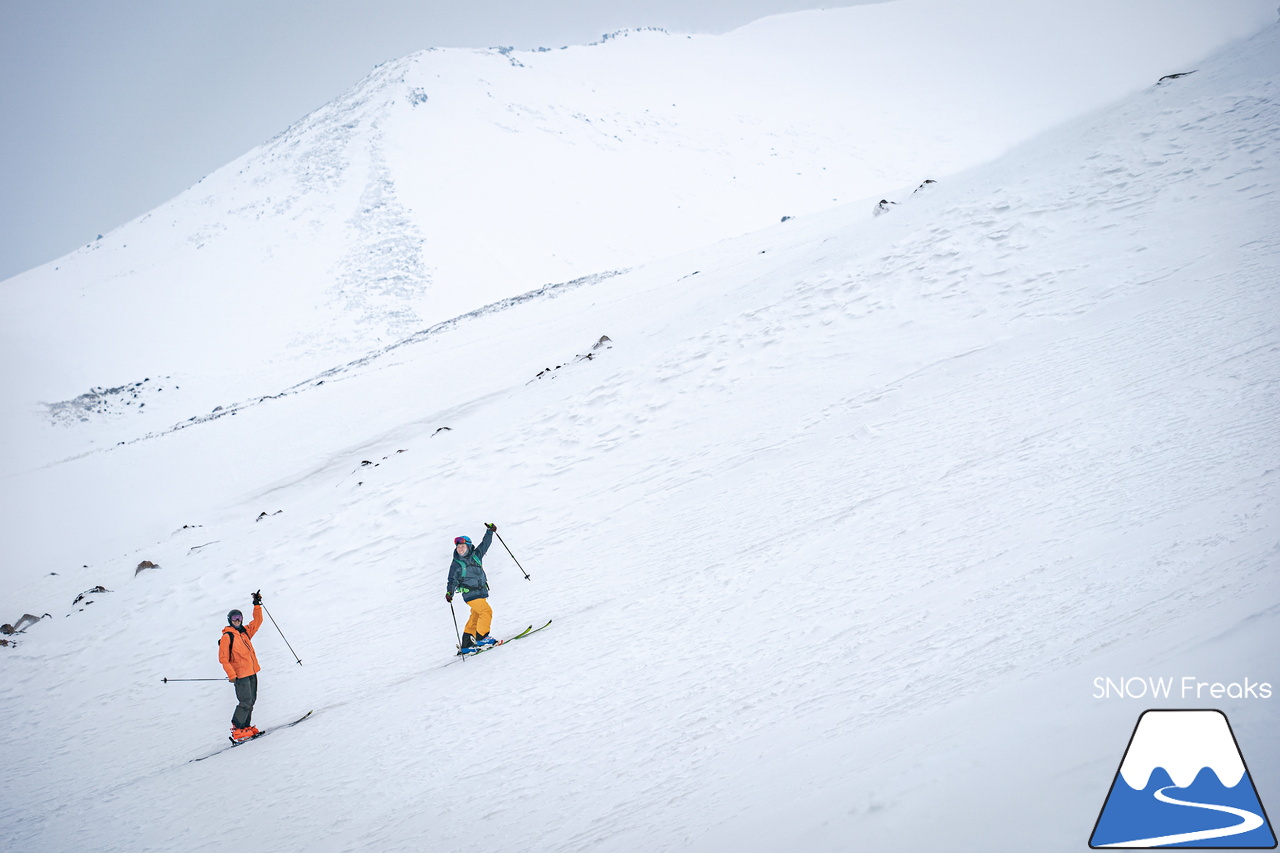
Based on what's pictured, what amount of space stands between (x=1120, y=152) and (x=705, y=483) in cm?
1291

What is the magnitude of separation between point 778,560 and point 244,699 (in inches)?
253

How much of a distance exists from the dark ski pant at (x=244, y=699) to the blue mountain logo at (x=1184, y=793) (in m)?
8.25

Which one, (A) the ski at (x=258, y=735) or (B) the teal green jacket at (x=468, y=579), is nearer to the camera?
(A) the ski at (x=258, y=735)

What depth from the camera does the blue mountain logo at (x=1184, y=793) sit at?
103 inches

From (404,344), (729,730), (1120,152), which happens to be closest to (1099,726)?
(729,730)

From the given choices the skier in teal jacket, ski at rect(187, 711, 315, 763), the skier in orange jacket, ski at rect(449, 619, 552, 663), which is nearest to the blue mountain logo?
ski at rect(449, 619, 552, 663)

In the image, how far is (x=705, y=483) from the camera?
35.5 ft

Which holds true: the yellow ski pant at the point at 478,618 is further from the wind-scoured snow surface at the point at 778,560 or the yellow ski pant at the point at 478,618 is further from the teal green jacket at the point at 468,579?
the wind-scoured snow surface at the point at 778,560

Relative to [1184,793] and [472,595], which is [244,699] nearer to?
[472,595]

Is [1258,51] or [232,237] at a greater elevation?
[232,237]

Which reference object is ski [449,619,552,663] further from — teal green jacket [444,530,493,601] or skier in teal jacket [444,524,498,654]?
teal green jacket [444,530,493,601]

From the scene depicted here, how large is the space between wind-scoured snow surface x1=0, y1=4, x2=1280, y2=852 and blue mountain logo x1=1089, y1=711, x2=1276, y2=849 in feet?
0.28

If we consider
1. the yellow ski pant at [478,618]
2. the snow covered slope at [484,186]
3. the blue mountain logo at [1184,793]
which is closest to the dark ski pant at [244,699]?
the yellow ski pant at [478,618]

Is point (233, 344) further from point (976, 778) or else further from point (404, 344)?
point (976, 778)
